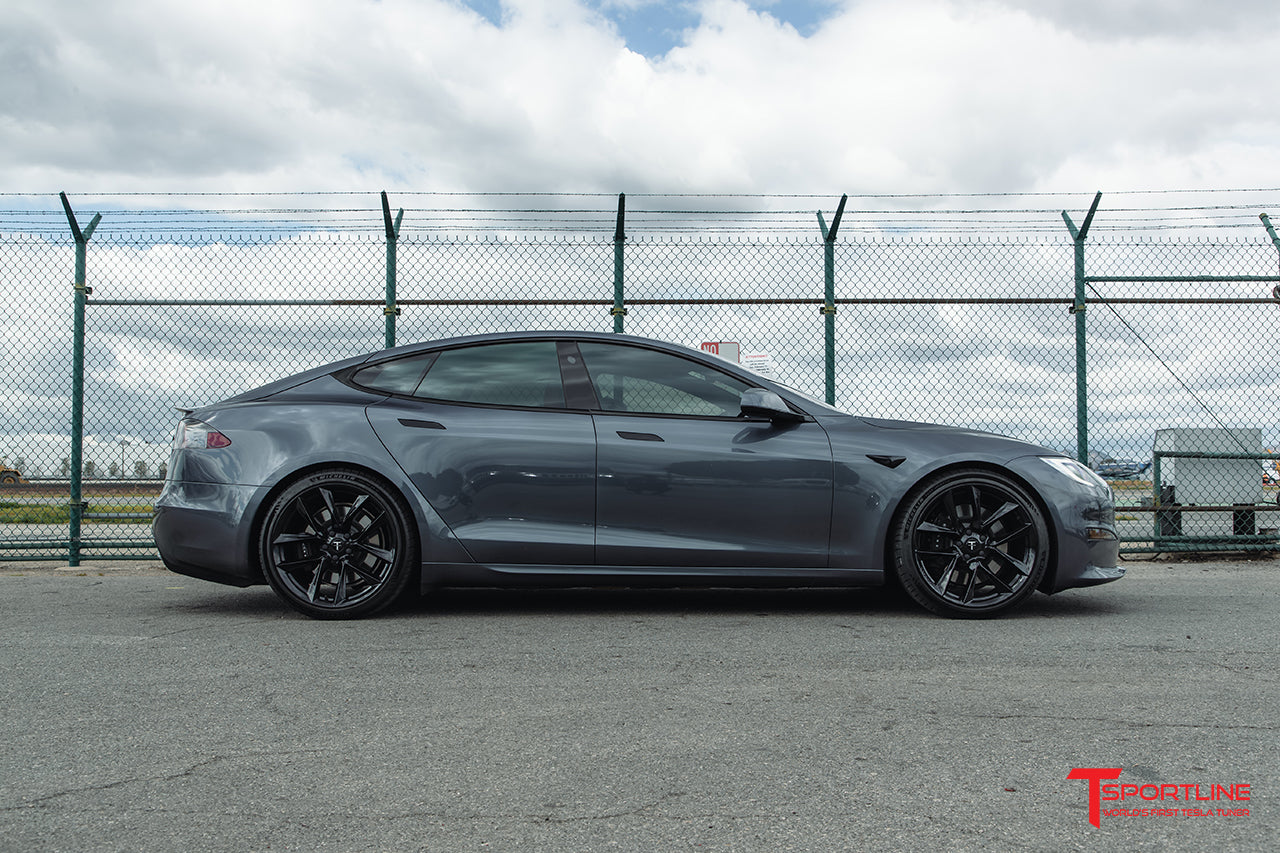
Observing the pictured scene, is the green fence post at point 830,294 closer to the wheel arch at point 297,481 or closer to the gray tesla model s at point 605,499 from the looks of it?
the gray tesla model s at point 605,499

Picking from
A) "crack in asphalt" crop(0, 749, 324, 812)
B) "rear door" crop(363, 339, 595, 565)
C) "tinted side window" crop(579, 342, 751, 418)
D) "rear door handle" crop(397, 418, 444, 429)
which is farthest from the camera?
"tinted side window" crop(579, 342, 751, 418)

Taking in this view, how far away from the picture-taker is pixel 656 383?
197 inches

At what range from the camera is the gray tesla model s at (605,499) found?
4.72 metres

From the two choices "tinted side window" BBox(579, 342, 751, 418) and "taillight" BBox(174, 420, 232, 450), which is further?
"tinted side window" BBox(579, 342, 751, 418)

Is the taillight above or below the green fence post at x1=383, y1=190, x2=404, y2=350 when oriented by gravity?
below

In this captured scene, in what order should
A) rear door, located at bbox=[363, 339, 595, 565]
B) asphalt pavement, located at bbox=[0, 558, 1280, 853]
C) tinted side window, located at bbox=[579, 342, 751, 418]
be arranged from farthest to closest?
tinted side window, located at bbox=[579, 342, 751, 418], rear door, located at bbox=[363, 339, 595, 565], asphalt pavement, located at bbox=[0, 558, 1280, 853]

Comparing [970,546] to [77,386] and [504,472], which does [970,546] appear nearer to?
[504,472]

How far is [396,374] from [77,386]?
3.69 metres

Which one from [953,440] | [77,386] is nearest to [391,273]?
[77,386]

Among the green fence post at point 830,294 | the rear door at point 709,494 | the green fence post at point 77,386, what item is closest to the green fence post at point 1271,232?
the green fence post at point 830,294

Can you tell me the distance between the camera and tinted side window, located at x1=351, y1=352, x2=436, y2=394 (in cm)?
500

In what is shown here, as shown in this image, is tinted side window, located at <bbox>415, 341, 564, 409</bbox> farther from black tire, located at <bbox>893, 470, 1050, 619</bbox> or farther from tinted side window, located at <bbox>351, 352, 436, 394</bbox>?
black tire, located at <bbox>893, 470, 1050, 619</bbox>

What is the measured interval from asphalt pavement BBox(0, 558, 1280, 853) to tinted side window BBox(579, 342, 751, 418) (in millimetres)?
1084

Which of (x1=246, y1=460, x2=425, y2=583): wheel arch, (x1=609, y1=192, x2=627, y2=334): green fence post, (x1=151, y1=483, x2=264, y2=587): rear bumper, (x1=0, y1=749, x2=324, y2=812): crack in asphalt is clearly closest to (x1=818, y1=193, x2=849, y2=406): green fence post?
(x1=609, y1=192, x2=627, y2=334): green fence post
